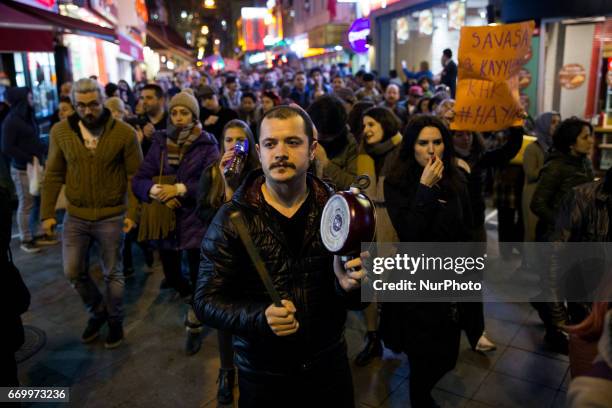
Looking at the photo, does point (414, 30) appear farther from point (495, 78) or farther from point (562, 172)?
point (562, 172)

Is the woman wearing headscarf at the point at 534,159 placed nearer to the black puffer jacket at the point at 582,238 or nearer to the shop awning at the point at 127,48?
the black puffer jacket at the point at 582,238

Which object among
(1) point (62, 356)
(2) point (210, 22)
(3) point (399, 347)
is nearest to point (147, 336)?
(1) point (62, 356)

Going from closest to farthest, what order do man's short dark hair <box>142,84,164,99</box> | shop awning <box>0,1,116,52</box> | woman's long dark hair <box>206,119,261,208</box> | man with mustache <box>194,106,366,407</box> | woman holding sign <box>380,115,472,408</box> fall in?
man with mustache <box>194,106,366,407</box> → woman holding sign <box>380,115,472,408</box> → woman's long dark hair <box>206,119,261,208</box> → man's short dark hair <box>142,84,164,99</box> → shop awning <box>0,1,116,52</box>

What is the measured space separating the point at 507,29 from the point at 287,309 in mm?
4171

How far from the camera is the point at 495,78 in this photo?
501 centimetres

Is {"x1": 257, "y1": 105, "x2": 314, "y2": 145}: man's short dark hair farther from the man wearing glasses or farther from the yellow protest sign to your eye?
the yellow protest sign

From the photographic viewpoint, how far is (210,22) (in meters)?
106

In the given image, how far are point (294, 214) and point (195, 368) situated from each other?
2.65 meters

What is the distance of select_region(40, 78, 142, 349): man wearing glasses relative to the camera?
4.57 m

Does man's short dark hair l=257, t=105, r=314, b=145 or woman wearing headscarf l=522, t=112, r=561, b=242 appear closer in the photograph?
man's short dark hair l=257, t=105, r=314, b=145

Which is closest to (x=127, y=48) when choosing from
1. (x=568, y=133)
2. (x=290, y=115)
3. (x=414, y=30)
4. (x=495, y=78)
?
(x=414, y=30)

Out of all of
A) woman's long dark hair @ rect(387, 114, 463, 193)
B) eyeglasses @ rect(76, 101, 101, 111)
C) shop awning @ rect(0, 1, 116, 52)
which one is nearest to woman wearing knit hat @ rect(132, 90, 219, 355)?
eyeglasses @ rect(76, 101, 101, 111)

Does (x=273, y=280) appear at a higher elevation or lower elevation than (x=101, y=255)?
higher

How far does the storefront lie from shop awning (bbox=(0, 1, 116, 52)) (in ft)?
34.5
